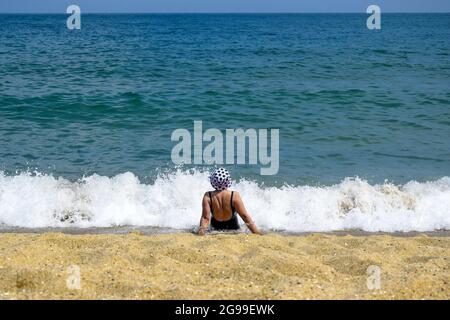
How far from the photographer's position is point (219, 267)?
15.0ft

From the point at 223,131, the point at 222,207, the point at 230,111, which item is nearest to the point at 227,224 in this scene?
the point at 222,207

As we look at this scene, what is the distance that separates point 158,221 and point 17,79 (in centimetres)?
1221

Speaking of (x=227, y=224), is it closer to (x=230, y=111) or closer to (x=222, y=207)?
(x=222, y=207)

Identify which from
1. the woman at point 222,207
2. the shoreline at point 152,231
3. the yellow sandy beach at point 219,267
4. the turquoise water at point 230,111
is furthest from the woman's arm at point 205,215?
the turquoise water at point 230,111

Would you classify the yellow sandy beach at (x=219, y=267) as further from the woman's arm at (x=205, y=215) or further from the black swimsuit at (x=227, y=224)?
the black swimsuit at (x=227, y=224)

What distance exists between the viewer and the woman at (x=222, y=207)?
6270 millimetres

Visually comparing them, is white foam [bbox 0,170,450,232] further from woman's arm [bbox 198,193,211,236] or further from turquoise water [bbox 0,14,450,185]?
woman's arm [bbox 198,193,211,236]

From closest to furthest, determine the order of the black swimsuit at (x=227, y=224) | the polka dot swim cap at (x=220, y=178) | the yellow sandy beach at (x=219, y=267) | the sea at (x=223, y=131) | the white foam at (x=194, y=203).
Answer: the yellow sandy beach at (x=219, y=267)
the polka dot swim cap at (x=220, y=178)
the black swimsuit at (x=227, y=224)
the white foam at (x=194, y=203)
the sea at (x=223, y=131)

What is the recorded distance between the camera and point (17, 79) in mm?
17578

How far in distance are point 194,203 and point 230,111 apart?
5851mm

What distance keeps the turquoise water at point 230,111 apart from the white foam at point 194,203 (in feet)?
2.02

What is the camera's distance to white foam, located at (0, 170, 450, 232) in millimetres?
7590
